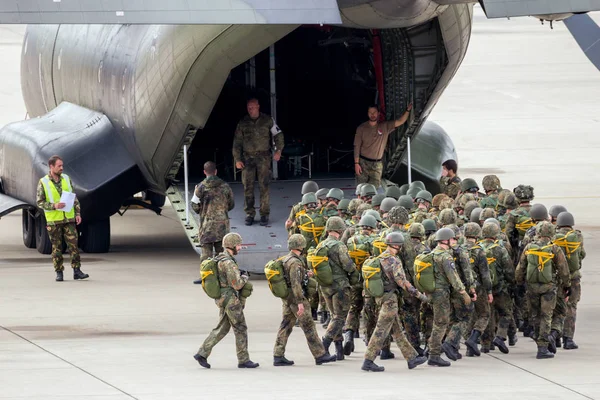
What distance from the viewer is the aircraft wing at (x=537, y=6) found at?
14461mm

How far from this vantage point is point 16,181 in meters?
21.6

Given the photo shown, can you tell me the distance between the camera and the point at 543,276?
1427cm

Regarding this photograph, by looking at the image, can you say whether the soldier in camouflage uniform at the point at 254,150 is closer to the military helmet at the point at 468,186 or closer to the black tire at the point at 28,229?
the military helmet at the point at 468,186


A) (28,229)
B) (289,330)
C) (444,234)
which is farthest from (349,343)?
(28,229)

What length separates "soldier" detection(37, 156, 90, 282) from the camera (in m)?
18.8

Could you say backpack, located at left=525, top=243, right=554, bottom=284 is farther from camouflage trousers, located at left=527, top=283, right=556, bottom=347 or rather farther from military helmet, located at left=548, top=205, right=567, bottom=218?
military helmet, located at left=548, top=205, right=567, bottom=218

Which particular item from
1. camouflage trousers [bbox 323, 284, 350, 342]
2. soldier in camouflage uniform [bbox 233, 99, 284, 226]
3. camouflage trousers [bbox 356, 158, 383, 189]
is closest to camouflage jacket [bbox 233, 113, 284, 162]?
soldier in camouflage uniform [bbox 233, 99, 284, 226]

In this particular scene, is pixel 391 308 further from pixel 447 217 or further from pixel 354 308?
pixel 447 217

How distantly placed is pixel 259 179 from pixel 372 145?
1.93 metres

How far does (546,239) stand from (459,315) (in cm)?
121

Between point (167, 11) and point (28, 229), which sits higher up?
point (167, 11)

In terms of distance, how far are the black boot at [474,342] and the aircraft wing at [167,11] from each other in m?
3.52

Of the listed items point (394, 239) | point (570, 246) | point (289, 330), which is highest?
point (394, 239)

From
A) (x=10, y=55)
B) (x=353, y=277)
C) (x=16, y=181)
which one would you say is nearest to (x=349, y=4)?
(x=353, y=277)
